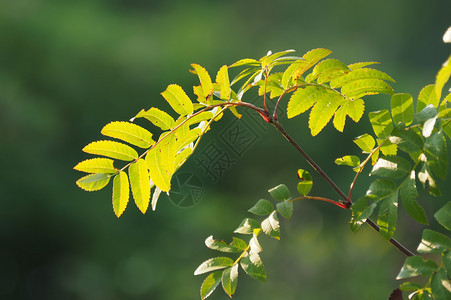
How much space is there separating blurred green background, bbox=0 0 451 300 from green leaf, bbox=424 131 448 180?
3.21 m

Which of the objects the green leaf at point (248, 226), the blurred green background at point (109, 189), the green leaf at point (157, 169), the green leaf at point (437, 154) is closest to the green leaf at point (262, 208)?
the green leaf at point (248, 226)

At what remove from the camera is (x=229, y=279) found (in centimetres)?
66

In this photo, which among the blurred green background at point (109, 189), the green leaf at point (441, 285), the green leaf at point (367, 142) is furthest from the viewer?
the blurred green background at point (109, 189)

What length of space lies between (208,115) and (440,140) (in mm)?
332

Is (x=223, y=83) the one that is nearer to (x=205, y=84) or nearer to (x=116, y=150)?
(x=205, y=84)

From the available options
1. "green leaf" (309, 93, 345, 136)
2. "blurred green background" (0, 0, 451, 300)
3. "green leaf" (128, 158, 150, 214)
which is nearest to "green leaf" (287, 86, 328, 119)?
"green leaf" (309, 93, 345, 136)

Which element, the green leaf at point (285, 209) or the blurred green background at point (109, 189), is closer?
the green leaf at point (285, 209)

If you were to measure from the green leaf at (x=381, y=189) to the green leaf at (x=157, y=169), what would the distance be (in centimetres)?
26

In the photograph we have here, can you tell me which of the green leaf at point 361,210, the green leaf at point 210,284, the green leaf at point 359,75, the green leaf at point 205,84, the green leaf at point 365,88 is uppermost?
the green leaf at point 205,84

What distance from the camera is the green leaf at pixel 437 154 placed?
1.71 ft

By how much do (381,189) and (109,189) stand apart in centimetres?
419

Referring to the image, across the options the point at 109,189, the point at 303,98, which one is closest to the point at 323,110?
the point at 303,98

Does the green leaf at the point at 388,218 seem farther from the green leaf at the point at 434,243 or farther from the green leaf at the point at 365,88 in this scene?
the green leaf at the point at 365,88

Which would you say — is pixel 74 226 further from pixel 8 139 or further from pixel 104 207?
pixel 8 139
